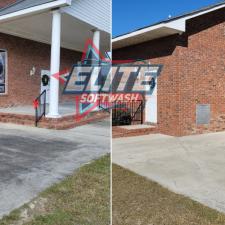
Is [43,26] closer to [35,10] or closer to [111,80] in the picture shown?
[35,10]

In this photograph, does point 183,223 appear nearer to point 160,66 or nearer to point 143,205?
point 143,205

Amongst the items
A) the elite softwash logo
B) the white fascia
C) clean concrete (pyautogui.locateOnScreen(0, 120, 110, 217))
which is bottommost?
clean concrete (pyautogui.locateOnScreen(0, 120, 110, 217))

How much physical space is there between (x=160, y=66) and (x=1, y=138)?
5.91 meters

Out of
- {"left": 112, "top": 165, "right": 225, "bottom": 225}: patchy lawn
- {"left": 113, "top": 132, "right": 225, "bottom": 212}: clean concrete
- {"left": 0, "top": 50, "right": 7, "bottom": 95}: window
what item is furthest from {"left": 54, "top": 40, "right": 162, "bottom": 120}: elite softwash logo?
{"left": 112, "top": 165, "right": 225, "bottom": 225}: patchy lawn

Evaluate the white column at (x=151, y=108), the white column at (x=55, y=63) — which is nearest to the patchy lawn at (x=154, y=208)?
the white column at (x=55, y=63)

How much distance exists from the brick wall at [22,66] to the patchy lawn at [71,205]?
9.91 meters

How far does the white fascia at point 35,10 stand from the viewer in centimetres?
1072

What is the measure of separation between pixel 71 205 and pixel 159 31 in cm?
789

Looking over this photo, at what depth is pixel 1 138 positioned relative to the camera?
8.26 meters

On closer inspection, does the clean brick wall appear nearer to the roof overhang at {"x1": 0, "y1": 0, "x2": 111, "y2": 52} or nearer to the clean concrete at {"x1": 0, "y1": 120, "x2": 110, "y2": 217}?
the clean concrete at {"x1": 0, "y1": 120, "x2": 110, "y2": 217}

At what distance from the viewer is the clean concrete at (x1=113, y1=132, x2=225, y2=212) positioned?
519cm

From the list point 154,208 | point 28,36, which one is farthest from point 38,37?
point 154,208

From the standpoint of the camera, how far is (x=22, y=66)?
48.2 feet

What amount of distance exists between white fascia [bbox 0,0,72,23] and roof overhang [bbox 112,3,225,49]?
8.07 ft
